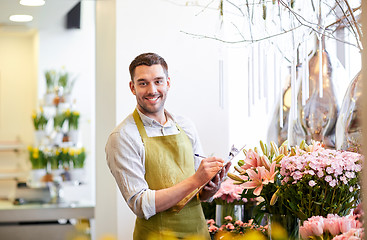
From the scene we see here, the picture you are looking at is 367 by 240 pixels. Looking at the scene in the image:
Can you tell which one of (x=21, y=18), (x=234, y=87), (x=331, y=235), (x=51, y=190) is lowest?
(x=51, y=190)

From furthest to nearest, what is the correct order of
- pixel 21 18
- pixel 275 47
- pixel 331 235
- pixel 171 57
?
pixel 21 18 < pixel 171 57 < pixel 275 47 < pixel 331 235

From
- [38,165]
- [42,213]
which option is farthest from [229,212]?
[38,165]

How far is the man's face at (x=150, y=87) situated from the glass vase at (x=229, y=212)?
50 cm

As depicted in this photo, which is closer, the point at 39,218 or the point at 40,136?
the point at 39,218

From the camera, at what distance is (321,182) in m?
1.66

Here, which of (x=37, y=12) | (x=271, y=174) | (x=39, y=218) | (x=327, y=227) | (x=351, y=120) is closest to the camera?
(x=327, y=227)

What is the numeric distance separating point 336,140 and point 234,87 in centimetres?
121

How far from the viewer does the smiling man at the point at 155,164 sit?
203 cm

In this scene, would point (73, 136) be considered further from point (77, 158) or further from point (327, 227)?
point (327, 227)

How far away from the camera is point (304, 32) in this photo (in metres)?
1.95

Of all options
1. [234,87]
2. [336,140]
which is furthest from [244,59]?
[336,140]

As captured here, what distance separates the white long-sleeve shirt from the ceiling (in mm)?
2968

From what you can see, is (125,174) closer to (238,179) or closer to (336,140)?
(238,179)

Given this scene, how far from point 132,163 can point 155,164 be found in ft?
0.42
